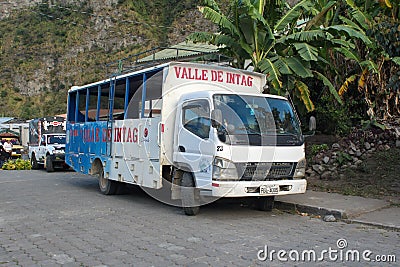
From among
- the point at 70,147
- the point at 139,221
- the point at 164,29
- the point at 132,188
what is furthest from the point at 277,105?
the point at 164,29

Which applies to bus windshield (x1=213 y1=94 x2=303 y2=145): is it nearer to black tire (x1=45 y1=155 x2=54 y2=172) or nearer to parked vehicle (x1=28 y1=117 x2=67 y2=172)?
parked vehicle (x1=28 y1=117 x2=67 y2=172)

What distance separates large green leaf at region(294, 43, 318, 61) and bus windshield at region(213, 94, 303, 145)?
10.4 feet

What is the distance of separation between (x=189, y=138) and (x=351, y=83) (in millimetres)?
7906

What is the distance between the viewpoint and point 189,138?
8.94m

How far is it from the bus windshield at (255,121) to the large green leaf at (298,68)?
10.8 ft

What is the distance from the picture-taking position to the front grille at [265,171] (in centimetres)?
827

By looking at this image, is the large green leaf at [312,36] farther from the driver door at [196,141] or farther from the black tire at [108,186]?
the black tire at [108,186]

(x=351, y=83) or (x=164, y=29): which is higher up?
(x=164, y=29)

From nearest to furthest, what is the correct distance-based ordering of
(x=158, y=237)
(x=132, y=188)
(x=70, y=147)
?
(x=158, y=237) → (x=132, y=188) → (x=70, y=147)

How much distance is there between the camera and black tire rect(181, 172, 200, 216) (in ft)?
29.0

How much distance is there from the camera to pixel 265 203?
966 cm

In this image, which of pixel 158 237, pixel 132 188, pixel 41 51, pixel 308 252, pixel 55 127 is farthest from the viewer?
pixel 41 51

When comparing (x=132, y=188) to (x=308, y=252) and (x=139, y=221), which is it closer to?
(x=139, y=221)

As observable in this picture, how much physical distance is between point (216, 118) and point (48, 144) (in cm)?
1499
